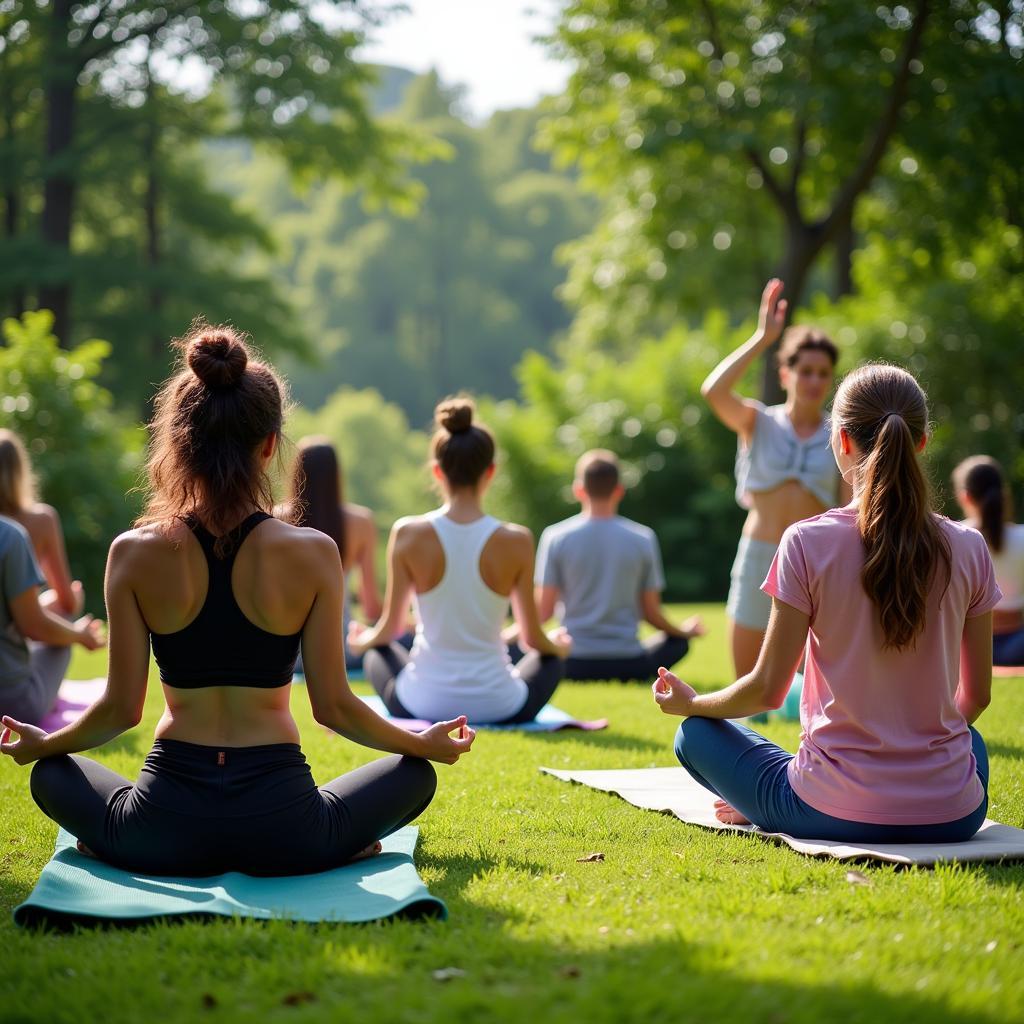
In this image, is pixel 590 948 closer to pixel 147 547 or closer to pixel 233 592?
pixel 233 592

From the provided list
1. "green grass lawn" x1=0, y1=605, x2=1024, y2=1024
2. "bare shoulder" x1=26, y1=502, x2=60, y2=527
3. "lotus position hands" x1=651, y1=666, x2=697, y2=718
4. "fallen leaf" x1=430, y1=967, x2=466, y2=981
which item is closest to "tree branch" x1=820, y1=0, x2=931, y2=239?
"bare shoulder" x1=26, y1=502, x2=60, y2=527

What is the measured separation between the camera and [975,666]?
4.22m

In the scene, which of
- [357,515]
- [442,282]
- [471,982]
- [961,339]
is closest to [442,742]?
[471,982]

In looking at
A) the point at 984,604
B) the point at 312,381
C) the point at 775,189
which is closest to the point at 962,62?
the point at 775,189

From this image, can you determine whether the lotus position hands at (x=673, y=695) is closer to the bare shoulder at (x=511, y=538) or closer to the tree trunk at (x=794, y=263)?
the bare shoulder at (x=511, y=538)

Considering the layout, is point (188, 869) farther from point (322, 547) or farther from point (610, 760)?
point (610, 760)

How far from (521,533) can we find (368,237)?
69938 mm

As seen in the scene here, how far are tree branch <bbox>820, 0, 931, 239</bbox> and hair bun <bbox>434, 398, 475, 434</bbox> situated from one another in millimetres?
10399

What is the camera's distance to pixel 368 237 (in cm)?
7406

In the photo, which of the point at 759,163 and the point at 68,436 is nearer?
the point at 68,436

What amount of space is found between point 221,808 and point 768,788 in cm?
185

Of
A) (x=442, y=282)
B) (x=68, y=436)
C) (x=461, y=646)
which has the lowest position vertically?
(x=461, y=646)

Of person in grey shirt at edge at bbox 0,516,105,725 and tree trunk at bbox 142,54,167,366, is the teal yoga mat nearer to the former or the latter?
person in grey shirt at edge at bbox 0,516,105,725

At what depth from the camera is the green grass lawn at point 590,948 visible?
2750mm
